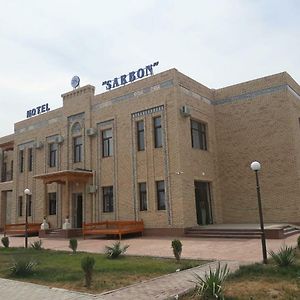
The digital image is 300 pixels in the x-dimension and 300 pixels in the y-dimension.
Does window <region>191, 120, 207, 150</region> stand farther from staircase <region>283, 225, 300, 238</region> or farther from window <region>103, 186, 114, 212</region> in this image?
staircase <region>283, 225, 300, 238</region>

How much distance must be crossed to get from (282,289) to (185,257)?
5.01 meters

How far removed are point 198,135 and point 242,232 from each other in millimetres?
7024

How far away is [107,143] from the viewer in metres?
23.6

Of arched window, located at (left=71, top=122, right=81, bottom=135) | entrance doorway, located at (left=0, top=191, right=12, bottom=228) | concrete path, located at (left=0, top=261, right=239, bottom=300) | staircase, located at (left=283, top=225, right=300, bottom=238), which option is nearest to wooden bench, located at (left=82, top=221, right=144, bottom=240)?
arched window, located at (left=71, top=122, right=81, bottom=135)

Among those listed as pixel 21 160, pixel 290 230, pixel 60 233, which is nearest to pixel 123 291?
pixel 290 230

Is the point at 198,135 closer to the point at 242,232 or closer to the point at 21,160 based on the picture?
the point at 242,232

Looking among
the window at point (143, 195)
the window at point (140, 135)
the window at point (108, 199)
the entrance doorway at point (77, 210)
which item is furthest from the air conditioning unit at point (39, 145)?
the window at point (143, 195)

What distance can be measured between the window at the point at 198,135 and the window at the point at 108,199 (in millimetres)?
5768

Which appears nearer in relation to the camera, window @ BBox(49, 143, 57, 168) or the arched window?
the arched window

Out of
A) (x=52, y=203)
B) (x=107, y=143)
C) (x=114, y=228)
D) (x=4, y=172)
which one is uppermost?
(x=4, y=172)

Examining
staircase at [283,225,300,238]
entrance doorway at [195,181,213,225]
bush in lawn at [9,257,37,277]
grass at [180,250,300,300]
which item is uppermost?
entrance doorway at [195,181,213,225]

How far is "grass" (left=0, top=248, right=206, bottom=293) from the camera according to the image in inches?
327

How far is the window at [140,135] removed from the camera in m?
21.7

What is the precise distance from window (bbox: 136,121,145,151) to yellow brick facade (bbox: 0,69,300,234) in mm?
267
